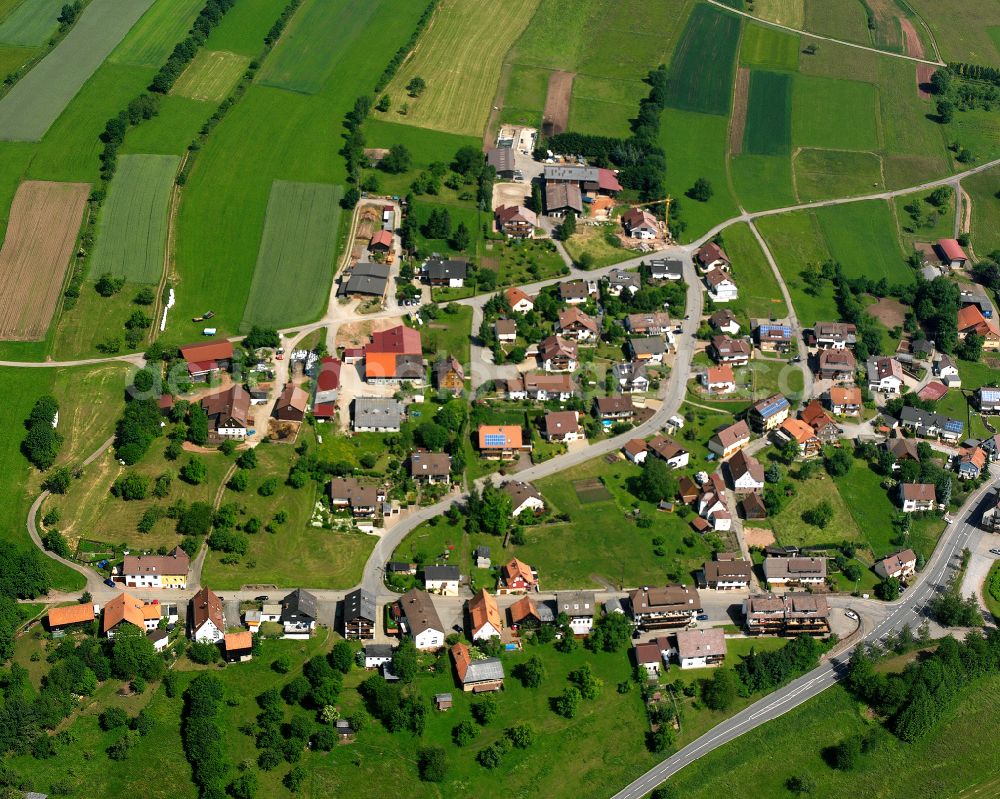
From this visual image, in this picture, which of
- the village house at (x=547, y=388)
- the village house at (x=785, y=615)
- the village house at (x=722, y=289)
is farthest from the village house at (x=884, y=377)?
the village house at (x=785, y=615)

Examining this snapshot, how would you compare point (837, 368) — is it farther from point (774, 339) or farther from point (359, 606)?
point (359, 606)

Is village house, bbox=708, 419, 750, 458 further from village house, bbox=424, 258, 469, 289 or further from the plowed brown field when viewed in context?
the plowed brown field

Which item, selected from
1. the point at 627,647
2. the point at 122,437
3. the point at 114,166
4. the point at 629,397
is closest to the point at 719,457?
the point at 629,397

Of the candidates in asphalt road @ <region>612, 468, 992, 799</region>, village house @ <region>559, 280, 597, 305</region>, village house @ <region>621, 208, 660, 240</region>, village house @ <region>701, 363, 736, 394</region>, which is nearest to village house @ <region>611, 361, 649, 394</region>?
village house @ <region>701, 363, 736, 394</region>

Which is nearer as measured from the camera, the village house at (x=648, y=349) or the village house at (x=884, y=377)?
the village house at (x=884, y=377)

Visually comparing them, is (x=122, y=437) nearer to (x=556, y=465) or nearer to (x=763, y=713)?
(x=556, y=465)

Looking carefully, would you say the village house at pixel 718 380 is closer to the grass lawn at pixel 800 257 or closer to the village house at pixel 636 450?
the village house at pixel 636 450
